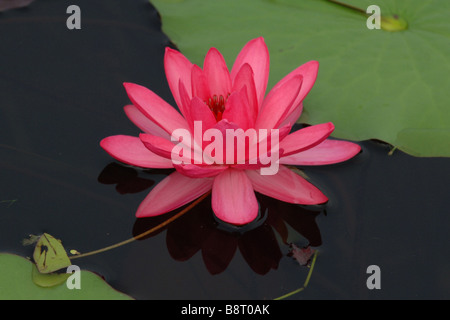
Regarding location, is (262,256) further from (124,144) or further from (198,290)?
(124,144)

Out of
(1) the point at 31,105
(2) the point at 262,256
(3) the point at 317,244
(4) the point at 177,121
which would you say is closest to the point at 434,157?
(3) the point at 317,244

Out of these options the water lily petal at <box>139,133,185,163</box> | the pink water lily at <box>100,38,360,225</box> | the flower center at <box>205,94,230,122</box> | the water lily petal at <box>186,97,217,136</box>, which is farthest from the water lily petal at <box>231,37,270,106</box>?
the water lily petal at <box>139,133,185,163</box>

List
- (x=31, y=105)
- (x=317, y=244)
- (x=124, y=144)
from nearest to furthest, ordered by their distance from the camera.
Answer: (x=317, y=244) → (x=124, y=144) → (x=31, y=105)

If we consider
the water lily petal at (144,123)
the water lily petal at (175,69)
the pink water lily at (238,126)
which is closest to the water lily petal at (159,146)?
the pink water lily at (238,126)

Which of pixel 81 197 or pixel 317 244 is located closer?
pixel 317 244

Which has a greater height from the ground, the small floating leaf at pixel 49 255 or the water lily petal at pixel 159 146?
the water lily petal at pixel 159 146

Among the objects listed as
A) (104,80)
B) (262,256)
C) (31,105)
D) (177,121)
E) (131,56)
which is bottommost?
(262,256)

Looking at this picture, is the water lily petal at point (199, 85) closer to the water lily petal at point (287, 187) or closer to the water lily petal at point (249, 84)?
the water lily petal at point (249, 84)
